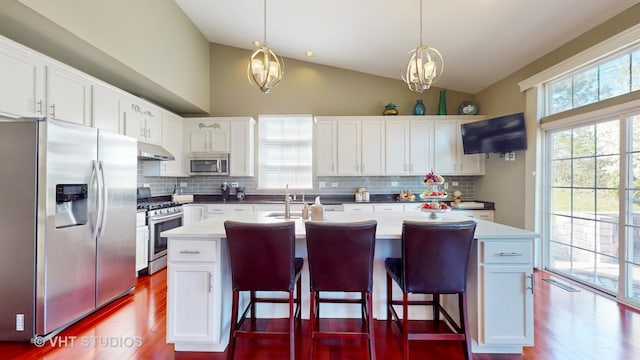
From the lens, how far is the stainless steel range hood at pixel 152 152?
11.9ft

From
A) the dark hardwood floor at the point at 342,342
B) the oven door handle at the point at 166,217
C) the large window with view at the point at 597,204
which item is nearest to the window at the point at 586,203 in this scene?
the large window with view at the point at 597,204

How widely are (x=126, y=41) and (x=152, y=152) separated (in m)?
1.41

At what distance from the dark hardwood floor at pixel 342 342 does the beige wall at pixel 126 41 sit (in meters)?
2.59

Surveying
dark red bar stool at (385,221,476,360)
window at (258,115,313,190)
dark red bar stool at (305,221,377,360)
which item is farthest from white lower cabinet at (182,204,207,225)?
dark red bar stool at (385,221,476,360)

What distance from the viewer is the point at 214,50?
5.20 m

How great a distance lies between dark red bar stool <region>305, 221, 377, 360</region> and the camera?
5.46 ft

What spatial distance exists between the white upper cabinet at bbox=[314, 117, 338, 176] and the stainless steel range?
97.6 inches

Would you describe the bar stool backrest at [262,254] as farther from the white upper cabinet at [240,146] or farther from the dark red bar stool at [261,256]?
the white upper cabinet at [240,146]

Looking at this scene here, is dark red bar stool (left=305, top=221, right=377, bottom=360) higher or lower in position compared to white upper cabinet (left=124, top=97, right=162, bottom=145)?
lower

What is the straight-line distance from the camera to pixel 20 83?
224 centimetres

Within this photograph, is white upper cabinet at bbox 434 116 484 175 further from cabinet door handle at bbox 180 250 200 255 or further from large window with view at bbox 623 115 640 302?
cabinet door handle at bbox 180 250 200 255

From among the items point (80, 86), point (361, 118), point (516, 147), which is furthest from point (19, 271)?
point (516, 147)

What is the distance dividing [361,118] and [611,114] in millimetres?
3088

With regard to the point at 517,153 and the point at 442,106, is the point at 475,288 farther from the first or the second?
the point at 442,106
